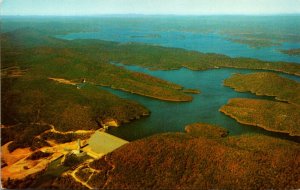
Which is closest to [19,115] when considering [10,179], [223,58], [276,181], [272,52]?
[10,179]

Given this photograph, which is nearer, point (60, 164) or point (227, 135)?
point (60, 164)

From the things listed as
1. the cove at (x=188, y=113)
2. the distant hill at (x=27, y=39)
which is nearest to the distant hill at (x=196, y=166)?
the cove at (x=188, y=113)

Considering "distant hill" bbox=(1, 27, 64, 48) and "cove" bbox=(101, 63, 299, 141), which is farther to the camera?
"distant hill" bbox=(1, 27, 64, 48)

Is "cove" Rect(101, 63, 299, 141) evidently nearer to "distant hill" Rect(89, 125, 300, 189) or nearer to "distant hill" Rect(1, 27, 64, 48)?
"distant hill" Rect(89, 125, 300, 189)

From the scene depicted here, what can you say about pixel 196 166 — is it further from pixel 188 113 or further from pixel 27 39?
pixel 27 39

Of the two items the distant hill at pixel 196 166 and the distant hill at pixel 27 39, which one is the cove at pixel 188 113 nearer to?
the distant hill at pixel 196 166

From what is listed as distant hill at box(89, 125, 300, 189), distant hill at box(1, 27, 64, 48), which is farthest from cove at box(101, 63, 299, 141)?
distant hill at box(1, 27, 64, 48)

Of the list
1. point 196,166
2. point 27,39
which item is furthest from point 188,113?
point 27,39

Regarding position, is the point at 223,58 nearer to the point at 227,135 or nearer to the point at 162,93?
the point at 162,93
